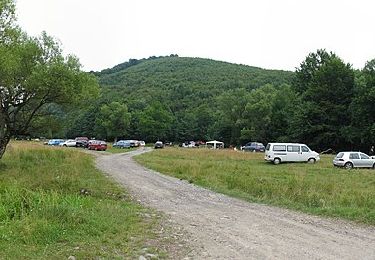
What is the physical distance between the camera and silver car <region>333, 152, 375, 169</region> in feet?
120

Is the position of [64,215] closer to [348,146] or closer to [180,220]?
[180,220]

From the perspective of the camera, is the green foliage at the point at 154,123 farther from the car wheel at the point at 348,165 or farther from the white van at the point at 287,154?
the car wheel at the point at 348,165

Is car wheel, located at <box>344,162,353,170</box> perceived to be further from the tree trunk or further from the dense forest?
the tree trunk

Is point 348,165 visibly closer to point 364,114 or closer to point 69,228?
point 364,114

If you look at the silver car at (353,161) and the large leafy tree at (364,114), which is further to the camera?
the large leafy tree at (364,114)

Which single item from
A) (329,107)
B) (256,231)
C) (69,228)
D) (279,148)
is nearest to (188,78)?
(329,107)

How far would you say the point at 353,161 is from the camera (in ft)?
120

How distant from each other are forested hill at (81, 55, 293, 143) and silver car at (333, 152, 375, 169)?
66.9 m

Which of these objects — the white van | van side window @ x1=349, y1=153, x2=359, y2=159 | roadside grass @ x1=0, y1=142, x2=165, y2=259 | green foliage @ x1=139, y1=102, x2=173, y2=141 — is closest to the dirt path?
roadside grass @ x1=0, y1=142, x2=165, y2=259

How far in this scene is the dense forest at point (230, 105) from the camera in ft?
223

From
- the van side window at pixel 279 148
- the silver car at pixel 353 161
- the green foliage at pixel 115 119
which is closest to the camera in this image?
the silver car at pixel 353 161

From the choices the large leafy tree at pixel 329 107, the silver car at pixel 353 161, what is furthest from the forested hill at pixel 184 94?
the silver car at pixel 353 161

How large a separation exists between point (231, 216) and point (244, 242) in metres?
3.69

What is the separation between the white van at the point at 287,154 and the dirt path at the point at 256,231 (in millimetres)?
24478
